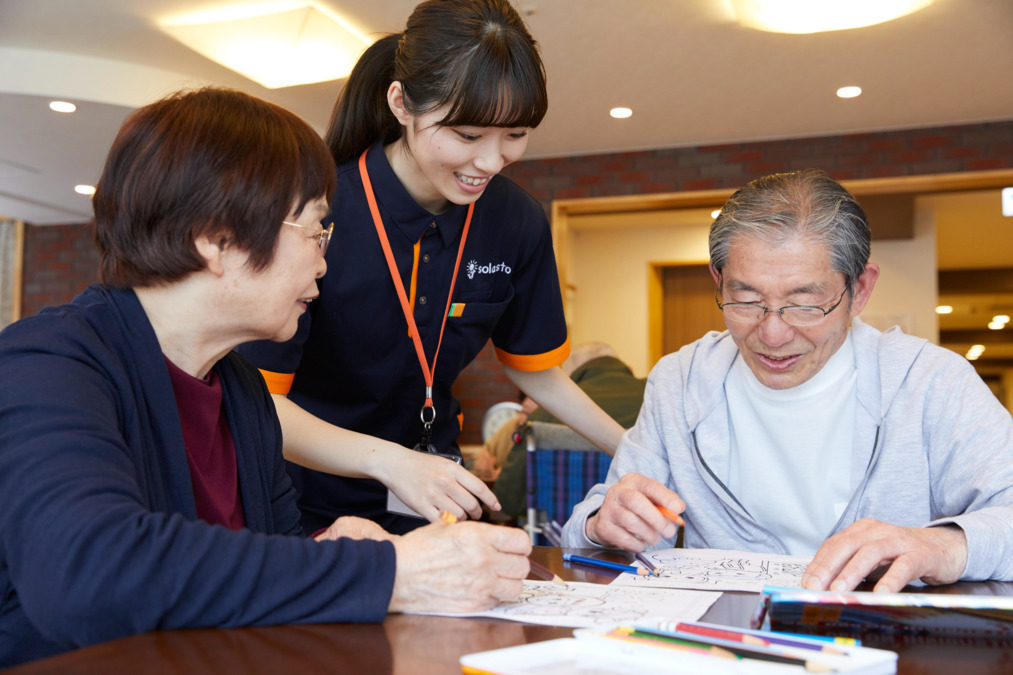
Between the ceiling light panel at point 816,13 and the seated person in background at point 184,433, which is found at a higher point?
the ceiling light panel at point 816,13

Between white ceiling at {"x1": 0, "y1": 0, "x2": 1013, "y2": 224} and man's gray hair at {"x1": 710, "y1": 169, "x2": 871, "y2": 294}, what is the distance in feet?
10.8

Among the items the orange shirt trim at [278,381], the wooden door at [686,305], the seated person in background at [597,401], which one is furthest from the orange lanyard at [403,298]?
the wooden door at [686,305]

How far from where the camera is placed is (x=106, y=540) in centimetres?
78

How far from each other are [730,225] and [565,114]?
4930mm

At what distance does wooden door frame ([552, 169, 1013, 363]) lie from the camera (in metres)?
6.41

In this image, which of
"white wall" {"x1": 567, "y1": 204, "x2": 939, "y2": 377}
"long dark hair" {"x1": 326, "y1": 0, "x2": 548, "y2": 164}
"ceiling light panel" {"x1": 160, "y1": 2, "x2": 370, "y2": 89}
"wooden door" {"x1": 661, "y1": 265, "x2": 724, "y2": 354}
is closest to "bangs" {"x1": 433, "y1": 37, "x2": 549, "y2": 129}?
"long dark hair" {"x1": 326, "y1": 0, "x2": 548, "y2": 164}

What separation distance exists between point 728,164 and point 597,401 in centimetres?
399

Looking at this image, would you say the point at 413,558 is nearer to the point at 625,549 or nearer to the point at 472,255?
the point at 625,549

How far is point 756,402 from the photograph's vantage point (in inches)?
65.5

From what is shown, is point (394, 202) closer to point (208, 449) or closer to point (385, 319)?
point (385, 319)

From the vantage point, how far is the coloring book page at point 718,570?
1.15 metres

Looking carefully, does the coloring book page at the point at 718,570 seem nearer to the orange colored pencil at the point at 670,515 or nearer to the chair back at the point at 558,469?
the orange colored pencil at the point at 670,515

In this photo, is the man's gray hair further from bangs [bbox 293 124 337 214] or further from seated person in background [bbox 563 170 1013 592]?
bangs [bbox 293 124 337 214]

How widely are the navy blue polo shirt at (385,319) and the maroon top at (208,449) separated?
36cm
